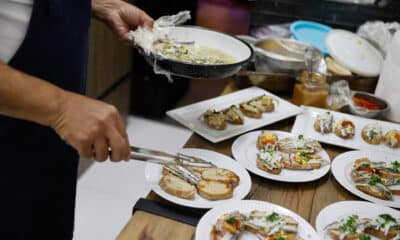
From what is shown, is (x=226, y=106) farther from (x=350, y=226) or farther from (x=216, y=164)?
(x=350, y=226)

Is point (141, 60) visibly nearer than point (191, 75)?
No

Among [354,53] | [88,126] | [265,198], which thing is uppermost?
[88,126]

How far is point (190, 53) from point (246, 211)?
1.86 feet

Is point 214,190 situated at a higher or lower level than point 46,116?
lower

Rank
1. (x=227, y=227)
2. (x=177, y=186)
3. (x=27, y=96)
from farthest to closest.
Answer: (x=177, y=186) < (x=227, y=227) < (x=27, y=96)

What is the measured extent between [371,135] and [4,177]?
3.43 ft

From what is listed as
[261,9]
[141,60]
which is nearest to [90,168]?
[141,60]

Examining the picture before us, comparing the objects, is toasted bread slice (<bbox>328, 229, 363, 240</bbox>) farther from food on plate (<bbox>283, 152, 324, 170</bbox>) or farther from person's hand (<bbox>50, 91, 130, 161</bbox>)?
person's hand (<bbox>50, 91, 130, 161</bbox>)

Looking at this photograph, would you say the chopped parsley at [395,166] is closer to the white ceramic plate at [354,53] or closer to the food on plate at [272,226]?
the food on plate at [272,226]

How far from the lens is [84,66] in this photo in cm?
133

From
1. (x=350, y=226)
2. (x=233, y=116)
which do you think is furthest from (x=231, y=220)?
(x=233, y=116)

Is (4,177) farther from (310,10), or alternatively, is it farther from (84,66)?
(310,10)

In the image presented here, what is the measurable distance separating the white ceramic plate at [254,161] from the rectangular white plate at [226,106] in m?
0.04

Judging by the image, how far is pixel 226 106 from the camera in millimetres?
1589
